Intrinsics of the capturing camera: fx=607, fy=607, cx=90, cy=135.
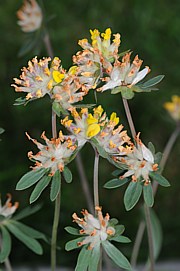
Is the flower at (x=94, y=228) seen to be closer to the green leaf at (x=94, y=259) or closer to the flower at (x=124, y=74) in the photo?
the green leaf at (x=94, y=259)

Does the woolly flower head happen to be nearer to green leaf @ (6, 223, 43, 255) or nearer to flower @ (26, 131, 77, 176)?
flower @ (26, 131, 77, 176)

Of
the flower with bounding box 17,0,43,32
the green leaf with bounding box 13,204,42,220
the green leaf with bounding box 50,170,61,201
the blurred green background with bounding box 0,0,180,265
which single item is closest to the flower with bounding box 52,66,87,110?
the green leaf with bounding box 50,170,61,201

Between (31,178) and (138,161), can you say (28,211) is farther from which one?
(138,161)

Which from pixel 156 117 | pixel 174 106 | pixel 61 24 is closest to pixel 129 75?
pixel 174 106

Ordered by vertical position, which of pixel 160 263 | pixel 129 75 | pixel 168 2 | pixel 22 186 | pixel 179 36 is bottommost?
pixel 160 263

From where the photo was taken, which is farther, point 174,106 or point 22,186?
point 174,106

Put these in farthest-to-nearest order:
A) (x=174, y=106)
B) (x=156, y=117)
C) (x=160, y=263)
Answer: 1. (x=156, y=117)
2. (x=160, y=263)
3. (x=174, y=106)

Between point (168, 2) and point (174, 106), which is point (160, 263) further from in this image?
point (168, 2)
